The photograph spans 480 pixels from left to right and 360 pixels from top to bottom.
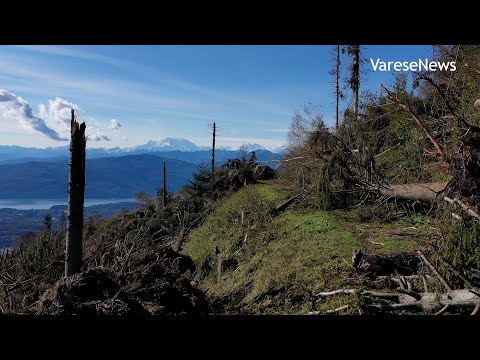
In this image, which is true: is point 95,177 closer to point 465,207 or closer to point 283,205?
point 283,205

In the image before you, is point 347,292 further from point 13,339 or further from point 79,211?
point 79,211

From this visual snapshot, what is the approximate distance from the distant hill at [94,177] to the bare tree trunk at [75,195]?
135ft

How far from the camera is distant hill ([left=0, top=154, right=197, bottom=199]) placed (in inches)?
3004

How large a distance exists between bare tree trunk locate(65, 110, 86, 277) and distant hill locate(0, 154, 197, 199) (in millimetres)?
41027

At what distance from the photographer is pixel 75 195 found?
8188mm

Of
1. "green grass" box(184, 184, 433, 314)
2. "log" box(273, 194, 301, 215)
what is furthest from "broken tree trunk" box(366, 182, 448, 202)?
"log" box(273, 194, 301, 215)

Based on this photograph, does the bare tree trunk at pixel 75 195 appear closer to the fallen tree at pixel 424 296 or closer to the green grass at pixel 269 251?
the green grass at pixel 269 251

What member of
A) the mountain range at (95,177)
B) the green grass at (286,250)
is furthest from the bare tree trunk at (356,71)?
the mountain range at (95,177)

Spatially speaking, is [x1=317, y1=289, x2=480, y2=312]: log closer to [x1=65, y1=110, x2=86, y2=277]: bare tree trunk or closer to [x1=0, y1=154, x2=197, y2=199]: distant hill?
[x1=65, y1=110, x2=86, y2=277]: bare tree trunk

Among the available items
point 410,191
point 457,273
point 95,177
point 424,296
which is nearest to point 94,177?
point 95,177

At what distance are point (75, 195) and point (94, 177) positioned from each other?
95.2 metres

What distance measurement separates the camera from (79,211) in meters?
8.39
